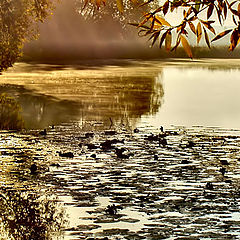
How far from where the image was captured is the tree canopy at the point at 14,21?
1582 inches

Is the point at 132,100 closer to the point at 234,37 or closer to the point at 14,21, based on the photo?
the point at 14,21

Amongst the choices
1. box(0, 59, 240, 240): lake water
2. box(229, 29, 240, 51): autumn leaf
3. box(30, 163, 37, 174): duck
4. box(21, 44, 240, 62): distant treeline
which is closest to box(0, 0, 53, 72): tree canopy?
box(0, 59, 240, 240): lake water

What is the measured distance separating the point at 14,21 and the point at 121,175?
→ 27.5 meters

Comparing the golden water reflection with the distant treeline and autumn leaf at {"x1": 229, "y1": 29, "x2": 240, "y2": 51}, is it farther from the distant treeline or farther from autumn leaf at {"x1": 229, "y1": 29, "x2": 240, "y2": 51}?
the distant treeline

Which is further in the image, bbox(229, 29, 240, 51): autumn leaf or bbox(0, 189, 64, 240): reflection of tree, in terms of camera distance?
bbox(0, 189, 64, 240): reflection of tree

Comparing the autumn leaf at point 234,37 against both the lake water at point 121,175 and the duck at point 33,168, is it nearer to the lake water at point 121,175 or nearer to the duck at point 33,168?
the lake water at point 121,175

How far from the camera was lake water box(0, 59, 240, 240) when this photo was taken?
1078 cm

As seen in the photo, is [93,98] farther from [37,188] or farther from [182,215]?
[182,215]

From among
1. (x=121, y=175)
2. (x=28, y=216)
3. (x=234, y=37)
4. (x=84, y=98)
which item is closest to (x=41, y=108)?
(x=84, y=98)

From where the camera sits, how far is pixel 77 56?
116 m

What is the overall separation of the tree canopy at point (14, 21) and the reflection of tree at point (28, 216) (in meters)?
28.3

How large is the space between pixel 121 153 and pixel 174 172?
2.54m

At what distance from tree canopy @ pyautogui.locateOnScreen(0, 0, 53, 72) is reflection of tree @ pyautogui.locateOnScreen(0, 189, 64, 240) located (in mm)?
28307

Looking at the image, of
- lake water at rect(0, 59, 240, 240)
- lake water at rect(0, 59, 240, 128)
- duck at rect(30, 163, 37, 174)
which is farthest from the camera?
lake water at rect(0, 59, 240, 128)
